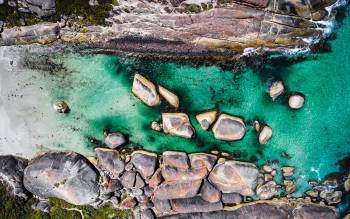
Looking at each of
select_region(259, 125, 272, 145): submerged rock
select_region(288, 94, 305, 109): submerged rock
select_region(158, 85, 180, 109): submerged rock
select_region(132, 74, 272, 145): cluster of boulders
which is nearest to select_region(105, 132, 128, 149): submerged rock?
select_region(132, 74, 272, 145): cluster of boulders

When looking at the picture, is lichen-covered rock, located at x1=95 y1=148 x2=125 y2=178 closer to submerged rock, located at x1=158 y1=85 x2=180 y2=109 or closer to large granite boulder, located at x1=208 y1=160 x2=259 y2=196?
submerged rock, located at x1=158 y1=85 x2=180 y2=109

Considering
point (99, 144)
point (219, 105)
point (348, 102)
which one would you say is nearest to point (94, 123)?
point (99, 144)

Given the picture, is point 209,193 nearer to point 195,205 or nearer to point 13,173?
point 195,205

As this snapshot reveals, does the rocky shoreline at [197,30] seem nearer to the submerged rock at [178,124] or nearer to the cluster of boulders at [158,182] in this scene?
the submerged rock at [178,124]

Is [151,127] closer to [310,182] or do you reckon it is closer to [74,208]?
[74,208]

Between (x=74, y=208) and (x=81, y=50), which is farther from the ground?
(x=81, y=50)

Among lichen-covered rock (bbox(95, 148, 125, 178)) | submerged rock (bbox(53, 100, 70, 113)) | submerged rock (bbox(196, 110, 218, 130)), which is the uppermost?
submerged rock (bbox(196, 110, 218, 130))
